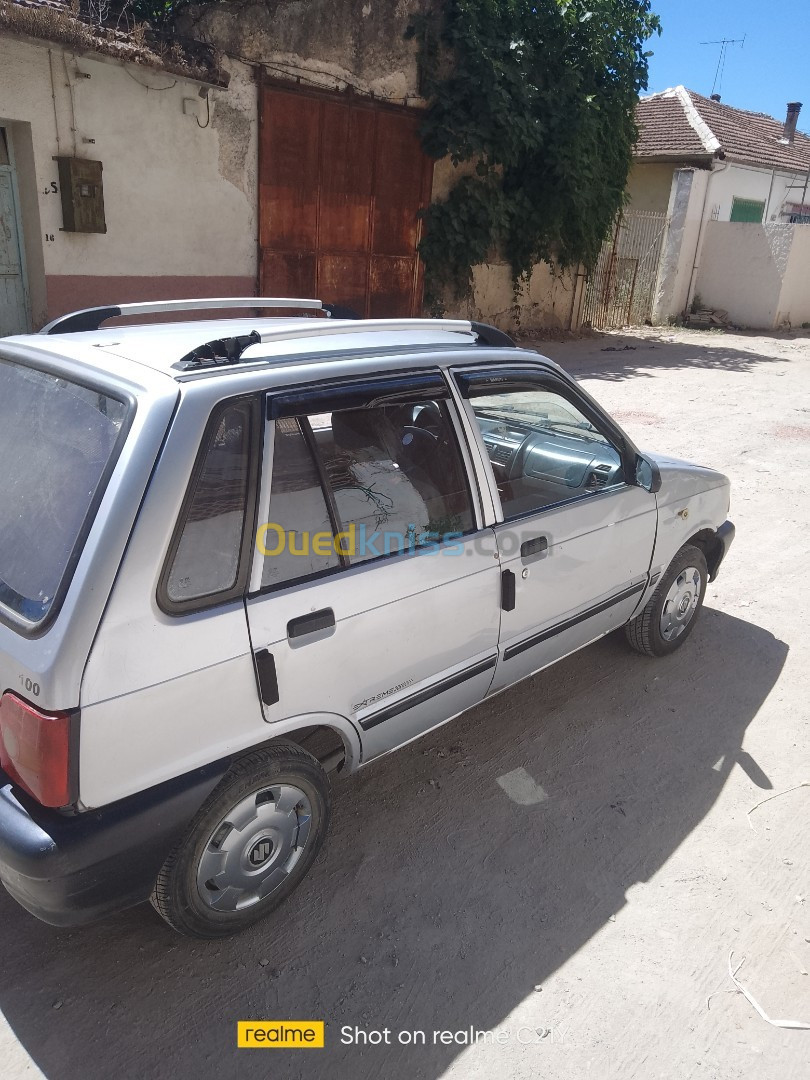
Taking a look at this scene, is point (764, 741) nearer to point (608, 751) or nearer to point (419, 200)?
point (608, 751)

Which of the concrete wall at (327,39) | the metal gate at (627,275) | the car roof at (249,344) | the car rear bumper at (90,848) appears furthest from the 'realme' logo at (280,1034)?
the metal gate at (627,275)

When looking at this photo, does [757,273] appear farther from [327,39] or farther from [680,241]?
[327,39]

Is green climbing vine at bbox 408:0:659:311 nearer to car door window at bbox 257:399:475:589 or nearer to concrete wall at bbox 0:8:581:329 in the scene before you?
concrete wall at bbox 0:8:581:329

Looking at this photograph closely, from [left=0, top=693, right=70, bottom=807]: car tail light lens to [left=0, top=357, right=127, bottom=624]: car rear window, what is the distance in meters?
0.23

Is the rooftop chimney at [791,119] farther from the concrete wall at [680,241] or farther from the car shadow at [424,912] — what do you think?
the car shadow at [424,912]

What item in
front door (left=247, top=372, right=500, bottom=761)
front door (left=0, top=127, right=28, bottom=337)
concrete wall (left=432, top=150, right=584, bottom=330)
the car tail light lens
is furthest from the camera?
concrete wall (left=432, top=150, right=584, bottom=330)

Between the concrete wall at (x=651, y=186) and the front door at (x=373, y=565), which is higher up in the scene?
the concrete wall at (x=651, y=186)

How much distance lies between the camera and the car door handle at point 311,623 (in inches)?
89.1

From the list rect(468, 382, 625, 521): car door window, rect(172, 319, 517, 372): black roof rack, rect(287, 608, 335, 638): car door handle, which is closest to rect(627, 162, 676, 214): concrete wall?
rect(468, 382, 625, 521): car door window

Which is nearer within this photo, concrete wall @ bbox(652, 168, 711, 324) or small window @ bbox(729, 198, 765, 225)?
concrete wall @ bbox(652, 168, 711, 324)

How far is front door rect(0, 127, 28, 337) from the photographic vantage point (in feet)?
27.4

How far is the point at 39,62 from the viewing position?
26.1ft

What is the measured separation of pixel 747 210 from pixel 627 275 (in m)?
8.23

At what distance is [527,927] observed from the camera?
2.56m
